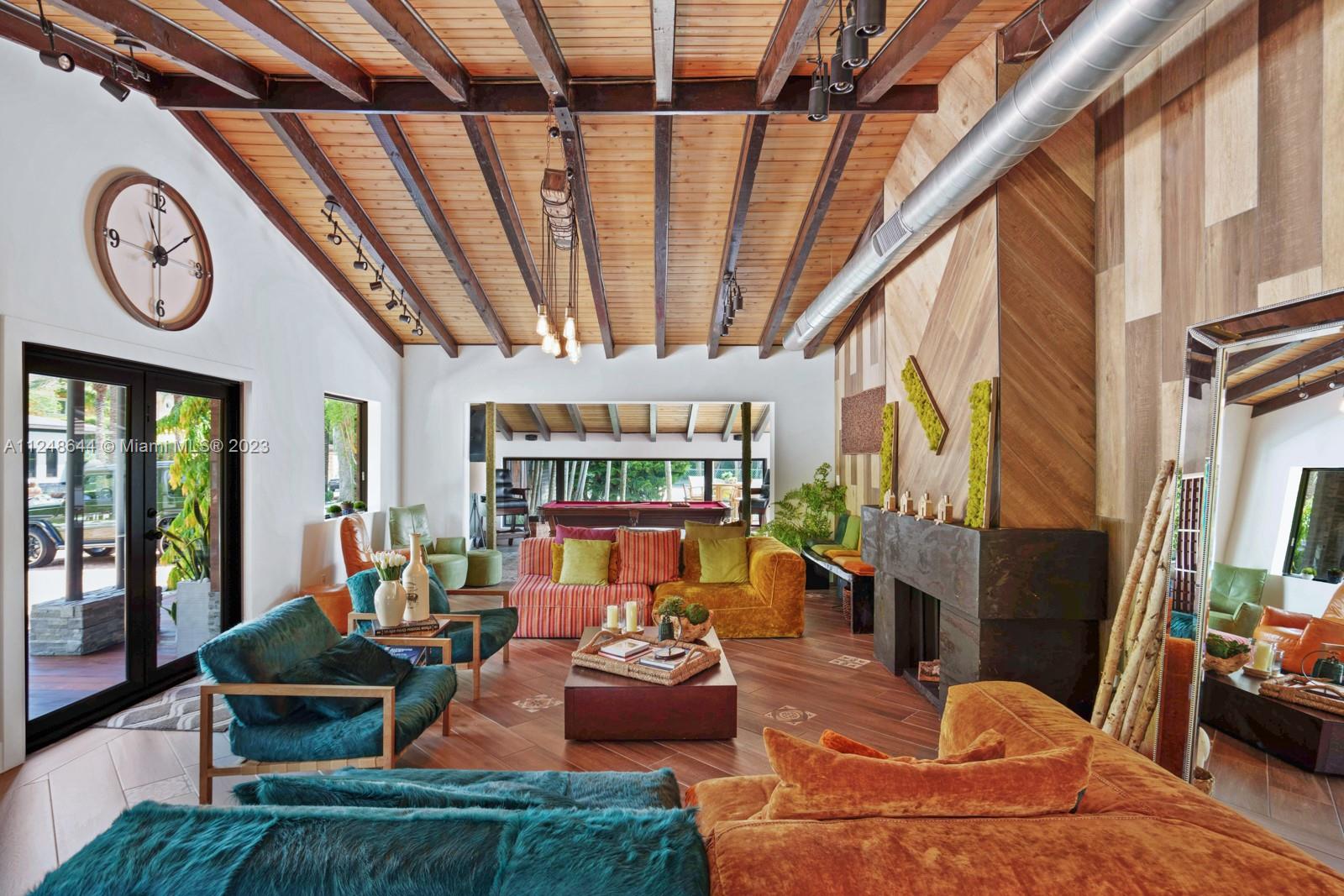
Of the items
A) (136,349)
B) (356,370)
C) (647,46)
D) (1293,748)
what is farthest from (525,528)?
(1293,748)

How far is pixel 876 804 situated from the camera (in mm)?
1342

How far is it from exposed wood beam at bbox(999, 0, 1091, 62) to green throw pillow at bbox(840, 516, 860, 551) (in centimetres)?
464

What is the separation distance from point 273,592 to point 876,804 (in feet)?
18.6

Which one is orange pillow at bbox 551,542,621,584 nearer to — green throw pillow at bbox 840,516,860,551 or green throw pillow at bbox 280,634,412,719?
green throw pillow at bbox 280,634,412,719

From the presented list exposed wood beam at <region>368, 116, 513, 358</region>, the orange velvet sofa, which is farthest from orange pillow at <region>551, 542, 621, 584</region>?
the orange velvet sofa

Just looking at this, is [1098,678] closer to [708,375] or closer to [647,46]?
[647,46]

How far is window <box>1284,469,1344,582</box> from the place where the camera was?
83.3 inches

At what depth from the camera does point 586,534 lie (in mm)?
5930

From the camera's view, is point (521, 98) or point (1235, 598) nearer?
point (1235, 598)

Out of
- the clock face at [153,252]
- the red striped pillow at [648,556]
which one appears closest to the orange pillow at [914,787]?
the red striped pillow at [648,556]

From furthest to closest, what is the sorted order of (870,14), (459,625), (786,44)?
1. (459,625)
2. (786,44)
3. (870,14)

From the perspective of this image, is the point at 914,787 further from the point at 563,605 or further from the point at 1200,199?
the point at 563,605

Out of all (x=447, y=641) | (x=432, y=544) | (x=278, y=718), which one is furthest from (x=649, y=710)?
(x=432, y=544)

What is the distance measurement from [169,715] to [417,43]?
413 centimetres
